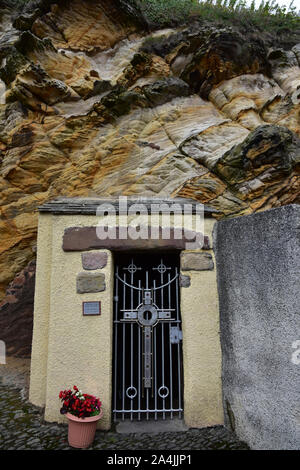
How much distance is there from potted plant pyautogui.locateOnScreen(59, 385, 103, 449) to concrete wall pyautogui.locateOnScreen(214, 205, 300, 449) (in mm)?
1555

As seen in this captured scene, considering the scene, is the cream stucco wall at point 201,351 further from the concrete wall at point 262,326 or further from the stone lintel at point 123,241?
the stone lintel at point 123,241

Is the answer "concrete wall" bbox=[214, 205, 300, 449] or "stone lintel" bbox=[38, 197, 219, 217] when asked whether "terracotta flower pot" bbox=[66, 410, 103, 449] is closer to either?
"concrete wall" bbox=[214, 205, 300, 449]

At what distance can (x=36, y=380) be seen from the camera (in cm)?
393

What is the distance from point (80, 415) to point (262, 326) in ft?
7.01

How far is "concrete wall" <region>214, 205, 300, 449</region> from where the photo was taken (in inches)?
109

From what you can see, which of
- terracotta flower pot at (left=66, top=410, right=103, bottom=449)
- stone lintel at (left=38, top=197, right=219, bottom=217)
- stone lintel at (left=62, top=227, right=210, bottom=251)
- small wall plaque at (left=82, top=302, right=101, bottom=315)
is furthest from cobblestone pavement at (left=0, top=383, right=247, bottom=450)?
stone lintel at (left=38, top=197, right=219, bottom=217)

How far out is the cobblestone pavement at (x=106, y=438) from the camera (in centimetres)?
325

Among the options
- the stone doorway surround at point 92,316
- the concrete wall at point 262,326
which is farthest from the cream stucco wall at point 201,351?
the concrete wall at point 262,326

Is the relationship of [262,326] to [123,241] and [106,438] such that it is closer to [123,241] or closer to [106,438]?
[123,241]

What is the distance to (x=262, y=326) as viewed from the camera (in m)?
3.12

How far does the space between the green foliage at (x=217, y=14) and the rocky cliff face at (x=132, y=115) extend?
2.55 ft

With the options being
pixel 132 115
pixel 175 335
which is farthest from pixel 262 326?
pixel 132 115
